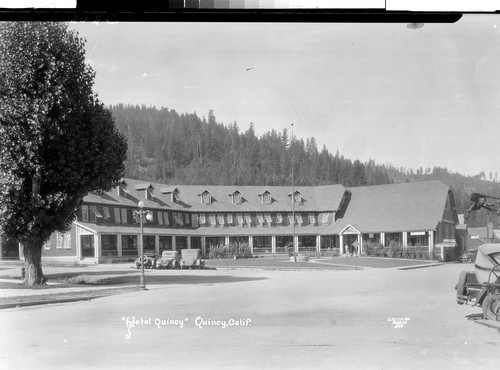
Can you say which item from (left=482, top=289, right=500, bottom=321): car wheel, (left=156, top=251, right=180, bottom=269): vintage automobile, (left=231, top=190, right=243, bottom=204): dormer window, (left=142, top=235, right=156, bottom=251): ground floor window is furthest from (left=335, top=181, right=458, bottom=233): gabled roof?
(left=142, top=235, right=156, bottom=251): ground floor window

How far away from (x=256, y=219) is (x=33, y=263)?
2.56 m

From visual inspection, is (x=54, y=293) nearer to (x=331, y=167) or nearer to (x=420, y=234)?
(x=331, y=167)

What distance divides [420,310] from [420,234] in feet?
3.13

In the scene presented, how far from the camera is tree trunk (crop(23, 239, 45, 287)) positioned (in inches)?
276

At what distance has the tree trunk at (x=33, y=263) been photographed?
7.01m

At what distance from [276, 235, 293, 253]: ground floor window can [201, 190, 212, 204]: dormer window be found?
92 centimetres

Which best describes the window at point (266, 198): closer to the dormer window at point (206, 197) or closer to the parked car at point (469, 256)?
the dormer window at point (206, 197)

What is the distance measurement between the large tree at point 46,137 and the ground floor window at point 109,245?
43 centimetres

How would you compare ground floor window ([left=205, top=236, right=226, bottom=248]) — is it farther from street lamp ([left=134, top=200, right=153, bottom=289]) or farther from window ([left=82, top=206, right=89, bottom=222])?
window ([left=82, top=206, right=89, bottom=222])

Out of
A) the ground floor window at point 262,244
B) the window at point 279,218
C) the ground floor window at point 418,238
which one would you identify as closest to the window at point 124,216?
the ground floor window at point 262,244

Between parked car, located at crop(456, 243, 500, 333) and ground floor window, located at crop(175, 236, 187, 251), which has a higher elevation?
ground floor window, located at crop(175, 236, 187, 251)

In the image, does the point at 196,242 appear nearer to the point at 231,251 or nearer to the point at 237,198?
the point at 231,251

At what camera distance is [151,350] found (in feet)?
21.0

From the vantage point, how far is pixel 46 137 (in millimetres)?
6988
